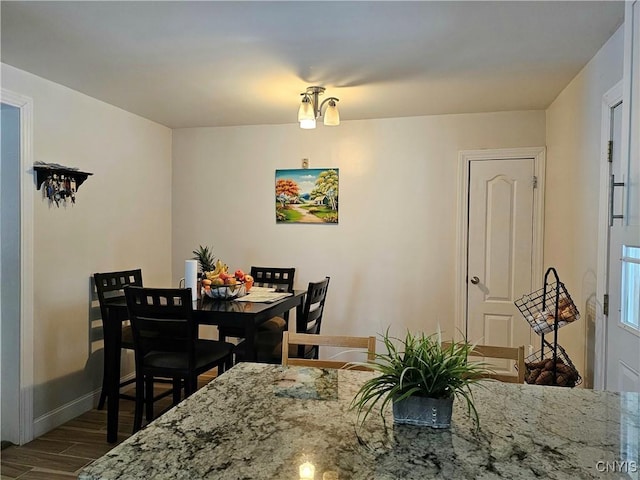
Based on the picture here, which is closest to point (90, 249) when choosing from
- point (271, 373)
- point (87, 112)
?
point (87, 112)

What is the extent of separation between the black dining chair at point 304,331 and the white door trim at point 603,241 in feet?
5.65

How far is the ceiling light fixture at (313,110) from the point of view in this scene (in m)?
3.01

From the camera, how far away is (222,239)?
4.62 meters

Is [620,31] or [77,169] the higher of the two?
[620,31]

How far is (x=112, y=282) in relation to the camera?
3.57 meters

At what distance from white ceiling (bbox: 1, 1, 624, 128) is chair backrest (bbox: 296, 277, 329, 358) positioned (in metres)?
1.45

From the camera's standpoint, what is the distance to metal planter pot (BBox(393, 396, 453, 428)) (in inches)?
43.9

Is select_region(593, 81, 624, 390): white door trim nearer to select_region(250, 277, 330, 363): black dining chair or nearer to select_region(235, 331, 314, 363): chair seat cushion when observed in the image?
select_region(250, 277, 330, 363): black dining chair

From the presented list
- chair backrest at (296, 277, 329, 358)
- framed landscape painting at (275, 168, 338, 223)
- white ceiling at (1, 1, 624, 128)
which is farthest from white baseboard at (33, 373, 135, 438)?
white ceiling at (1, 1, 624, 128)

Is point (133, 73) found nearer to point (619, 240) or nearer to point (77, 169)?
point (77, 169)

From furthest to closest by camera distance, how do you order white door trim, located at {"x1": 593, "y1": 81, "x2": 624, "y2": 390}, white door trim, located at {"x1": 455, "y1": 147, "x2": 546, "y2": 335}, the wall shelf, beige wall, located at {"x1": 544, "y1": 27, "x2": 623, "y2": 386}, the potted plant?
1. white door trim, located at {"x1": 455, "y1": 147, "x2": 546, "y2": 335}
2. the wall shelf
3. beige wall, located at {"x1": 544, "y1": 27, "x2": 623, "y2": 386}
4. white door trim, located at {"x1": 593, "y1": 81, "x2": 624, "y2": 390}
5. the potted plant

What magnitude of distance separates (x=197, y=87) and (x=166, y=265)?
2065mm

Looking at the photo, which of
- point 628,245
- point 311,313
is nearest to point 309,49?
point 311,313

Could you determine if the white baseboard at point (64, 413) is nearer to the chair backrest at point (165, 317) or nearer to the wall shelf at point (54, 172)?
the chair backrest at point (165, 317)
